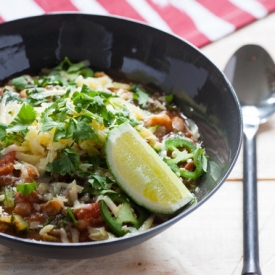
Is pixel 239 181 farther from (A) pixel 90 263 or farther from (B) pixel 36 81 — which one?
(B) pixel 36 81

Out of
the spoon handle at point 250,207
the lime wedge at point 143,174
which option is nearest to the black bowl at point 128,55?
the spoon handle at point 250,207

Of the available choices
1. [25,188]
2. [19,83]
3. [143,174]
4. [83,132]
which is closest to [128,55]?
[19,83]

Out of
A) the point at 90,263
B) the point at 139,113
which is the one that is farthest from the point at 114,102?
the point at 90,263

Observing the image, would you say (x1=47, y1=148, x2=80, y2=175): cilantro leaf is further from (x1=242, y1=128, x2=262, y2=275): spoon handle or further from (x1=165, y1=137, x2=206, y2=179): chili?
(x1=242, y1=128, x2=262, y2=275): spoon handle

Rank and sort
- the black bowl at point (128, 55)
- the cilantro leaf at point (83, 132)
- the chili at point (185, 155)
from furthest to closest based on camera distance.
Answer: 1. the black bowl at point (128, 55)
2. the chili at point (185, 155)
3. the cilantro leaf at point (83, 132)

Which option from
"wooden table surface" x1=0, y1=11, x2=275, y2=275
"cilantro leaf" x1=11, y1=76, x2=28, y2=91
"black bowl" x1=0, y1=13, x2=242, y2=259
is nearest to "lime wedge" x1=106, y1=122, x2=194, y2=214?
"wooden table surface" x1=0, y1=11, x2=275, y2=275

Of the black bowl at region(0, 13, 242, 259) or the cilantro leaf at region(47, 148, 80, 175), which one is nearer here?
the cilantro leaf at region(47, 148, 80, 175)

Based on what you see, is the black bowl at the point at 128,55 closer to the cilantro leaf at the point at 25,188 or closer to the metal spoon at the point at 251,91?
the metal spoon at the point at 251,91
